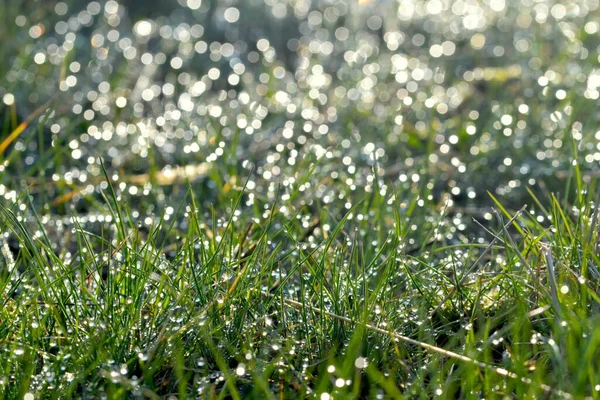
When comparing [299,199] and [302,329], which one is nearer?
[302,329]

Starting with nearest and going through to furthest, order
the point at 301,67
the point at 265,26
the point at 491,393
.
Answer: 1. the point at 491,393
2. the point at 301,67
3. the point at 265,26

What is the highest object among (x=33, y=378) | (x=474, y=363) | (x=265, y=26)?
(x=265, y=26)

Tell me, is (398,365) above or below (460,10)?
below

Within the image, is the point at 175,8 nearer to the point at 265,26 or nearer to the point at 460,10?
the point at 265,26

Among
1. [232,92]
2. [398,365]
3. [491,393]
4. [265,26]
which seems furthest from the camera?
[265,26]

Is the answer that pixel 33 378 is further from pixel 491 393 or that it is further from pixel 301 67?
pixel 301 67

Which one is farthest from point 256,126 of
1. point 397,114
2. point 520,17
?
point 520,17

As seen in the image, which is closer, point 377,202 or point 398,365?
point 398,365
